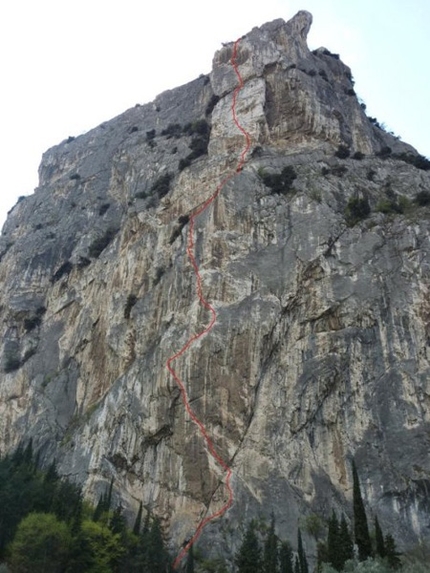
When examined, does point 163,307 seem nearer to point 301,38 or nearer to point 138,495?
point 138,495

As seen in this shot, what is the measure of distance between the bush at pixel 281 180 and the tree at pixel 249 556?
2516 centimetres

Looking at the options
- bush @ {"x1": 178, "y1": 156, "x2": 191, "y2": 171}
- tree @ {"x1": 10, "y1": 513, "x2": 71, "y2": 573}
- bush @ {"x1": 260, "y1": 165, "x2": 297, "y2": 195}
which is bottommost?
tree @ {"x1": 10, "y1": 513, "x2": 71, "y2": 573}

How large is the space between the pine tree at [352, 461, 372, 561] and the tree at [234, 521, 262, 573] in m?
4.89

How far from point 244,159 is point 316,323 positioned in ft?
59.5

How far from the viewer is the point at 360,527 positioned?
28.9 m

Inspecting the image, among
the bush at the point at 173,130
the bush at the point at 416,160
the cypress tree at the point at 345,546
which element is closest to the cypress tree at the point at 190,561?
the cypress tree at the point at 345,546

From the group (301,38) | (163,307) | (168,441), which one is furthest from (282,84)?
(168,441)

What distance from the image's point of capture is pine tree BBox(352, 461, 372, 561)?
28.3m

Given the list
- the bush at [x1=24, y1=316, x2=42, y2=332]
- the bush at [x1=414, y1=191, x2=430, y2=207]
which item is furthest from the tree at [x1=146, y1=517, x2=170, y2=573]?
the bush at [x1=24, y1=316, x2=42, y2=332]

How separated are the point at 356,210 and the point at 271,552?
24211mm

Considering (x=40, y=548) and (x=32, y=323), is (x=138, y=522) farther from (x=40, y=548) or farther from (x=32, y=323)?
(x=32, y=323)

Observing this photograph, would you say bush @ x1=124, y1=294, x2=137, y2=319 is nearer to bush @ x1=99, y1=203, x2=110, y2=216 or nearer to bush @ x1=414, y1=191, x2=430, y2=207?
bush @ x1=99, y1=203, x2=110, y2=216

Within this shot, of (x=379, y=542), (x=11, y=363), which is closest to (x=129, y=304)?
(x=11, y=363)

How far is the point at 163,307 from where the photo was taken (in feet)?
139
